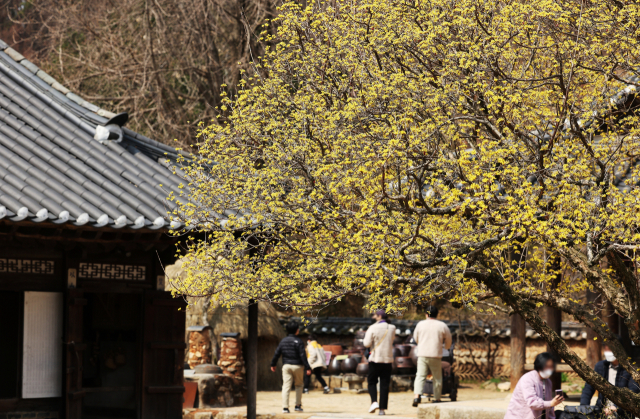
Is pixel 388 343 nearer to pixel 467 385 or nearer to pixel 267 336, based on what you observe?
pixel 267 336

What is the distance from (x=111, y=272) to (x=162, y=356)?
1301 mm

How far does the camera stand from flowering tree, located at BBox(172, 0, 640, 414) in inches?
285

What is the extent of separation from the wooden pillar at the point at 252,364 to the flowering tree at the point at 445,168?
2.21m

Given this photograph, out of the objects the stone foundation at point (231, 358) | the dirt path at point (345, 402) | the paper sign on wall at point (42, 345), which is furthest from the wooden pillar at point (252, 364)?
the stone foundation at point (231, 358)

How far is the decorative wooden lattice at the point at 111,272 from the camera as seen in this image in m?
9.52

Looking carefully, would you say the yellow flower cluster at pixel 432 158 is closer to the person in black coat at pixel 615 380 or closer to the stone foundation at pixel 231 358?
the person in black coat at pixel 615 380

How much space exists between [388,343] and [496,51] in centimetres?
577

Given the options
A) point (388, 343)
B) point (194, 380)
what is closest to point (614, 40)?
point (388, 343)

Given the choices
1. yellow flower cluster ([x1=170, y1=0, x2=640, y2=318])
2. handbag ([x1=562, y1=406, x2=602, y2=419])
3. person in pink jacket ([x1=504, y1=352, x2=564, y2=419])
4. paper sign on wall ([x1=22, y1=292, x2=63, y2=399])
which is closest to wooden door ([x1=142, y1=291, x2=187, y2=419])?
paper sign on wall ([x1=22, y1=292, x2=63, y2=399])

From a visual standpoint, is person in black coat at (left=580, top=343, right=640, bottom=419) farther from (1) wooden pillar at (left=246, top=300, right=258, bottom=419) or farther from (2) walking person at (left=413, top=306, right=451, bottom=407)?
(1) wooden pillar at (left=246, top=300, right=258, bottom=419)

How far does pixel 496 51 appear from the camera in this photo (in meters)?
7.37

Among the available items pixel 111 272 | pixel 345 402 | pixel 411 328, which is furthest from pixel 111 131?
pixel 411 328

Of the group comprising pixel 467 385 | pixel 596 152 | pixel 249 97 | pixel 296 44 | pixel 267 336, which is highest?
pixel 296 44

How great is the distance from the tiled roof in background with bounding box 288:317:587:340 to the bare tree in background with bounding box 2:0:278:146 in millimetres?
6749
